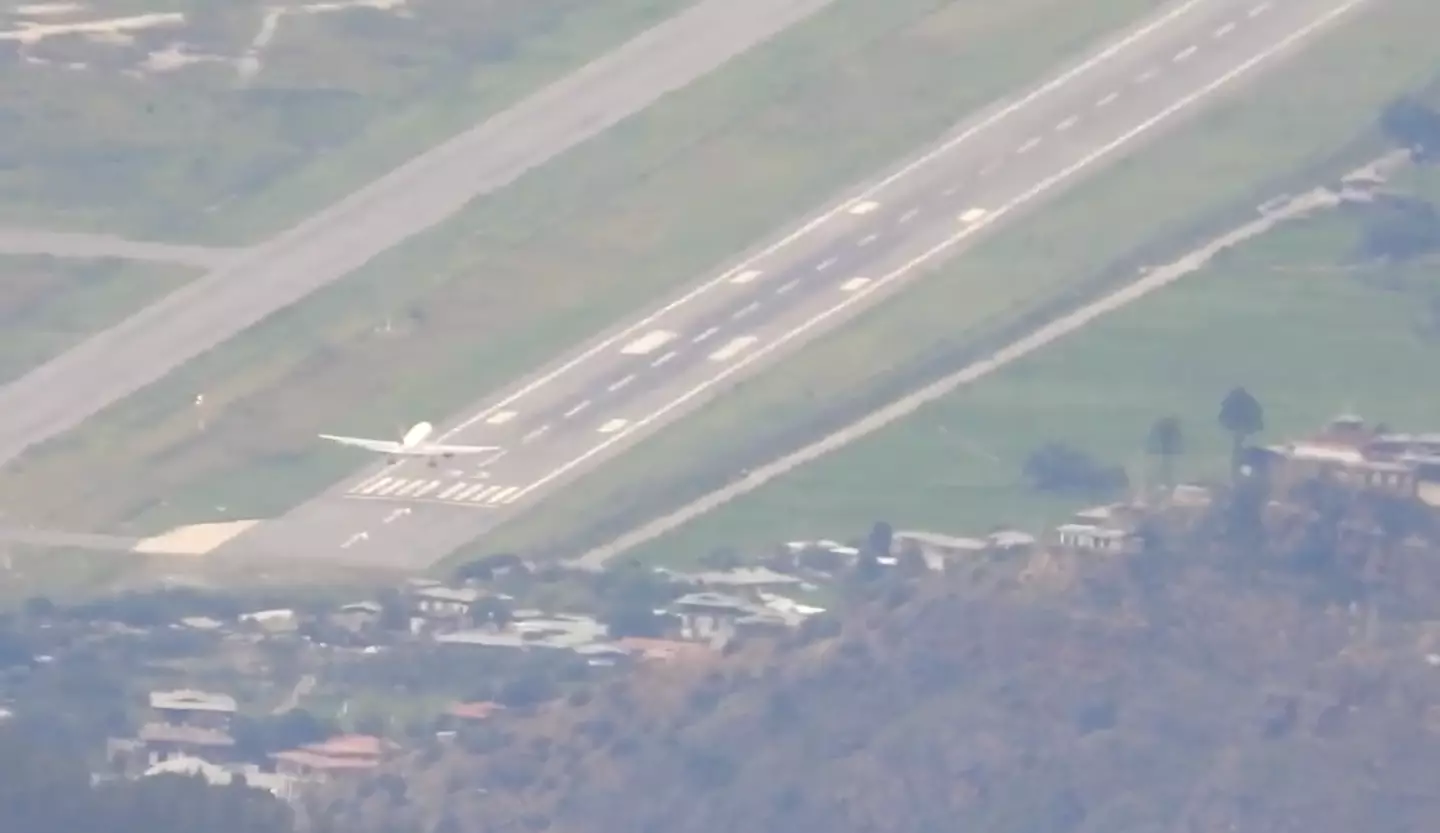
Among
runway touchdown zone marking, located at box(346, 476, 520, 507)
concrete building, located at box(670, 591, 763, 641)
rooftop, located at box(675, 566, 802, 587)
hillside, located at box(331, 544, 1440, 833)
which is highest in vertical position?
runway touchdown zone marking, located at box(346, 476, 520, 507)

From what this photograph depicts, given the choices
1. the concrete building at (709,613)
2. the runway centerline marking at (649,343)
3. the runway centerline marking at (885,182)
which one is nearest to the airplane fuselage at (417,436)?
the runway centerline marking at (885,182)

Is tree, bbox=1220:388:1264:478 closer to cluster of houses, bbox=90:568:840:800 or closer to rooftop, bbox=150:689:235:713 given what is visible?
cluster of houses, bbox=90:568:840:800

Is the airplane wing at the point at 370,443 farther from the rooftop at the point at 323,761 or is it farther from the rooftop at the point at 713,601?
the rooftop at the point at 323,761

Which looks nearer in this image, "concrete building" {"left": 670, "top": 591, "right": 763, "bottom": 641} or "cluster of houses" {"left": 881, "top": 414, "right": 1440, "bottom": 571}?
"cluster of houses" {"left": 881, "top": 414, "right": 1440, "bottom": 571}

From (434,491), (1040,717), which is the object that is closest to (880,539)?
(434,491)

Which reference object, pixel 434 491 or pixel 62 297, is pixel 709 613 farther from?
pixel 62 297

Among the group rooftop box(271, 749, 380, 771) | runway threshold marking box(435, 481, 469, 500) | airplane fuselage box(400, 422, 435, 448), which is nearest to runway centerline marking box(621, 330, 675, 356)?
runway threshold marking box(435, 481, 469, 500)
